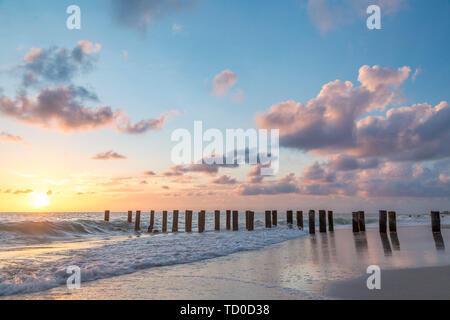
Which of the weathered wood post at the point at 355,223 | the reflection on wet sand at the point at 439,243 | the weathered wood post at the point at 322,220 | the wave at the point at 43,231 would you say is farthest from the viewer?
the weathered wood post at the point at 322,220

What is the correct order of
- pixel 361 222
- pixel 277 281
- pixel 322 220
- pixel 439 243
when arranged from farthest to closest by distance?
pixel 322 220 → pixel 361 222 → pixel 439 243 → pixel 277 281

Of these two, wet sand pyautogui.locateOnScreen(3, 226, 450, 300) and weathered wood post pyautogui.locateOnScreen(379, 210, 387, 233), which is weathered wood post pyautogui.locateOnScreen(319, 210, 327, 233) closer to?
weathered wood post pyautogui.locateOnScreen(379, 210, 387, 233)

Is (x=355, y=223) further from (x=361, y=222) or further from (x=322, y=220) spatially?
(x=322, y=220)

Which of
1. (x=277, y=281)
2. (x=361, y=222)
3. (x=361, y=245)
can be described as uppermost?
(x=277, y=281)

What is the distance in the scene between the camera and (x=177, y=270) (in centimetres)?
757

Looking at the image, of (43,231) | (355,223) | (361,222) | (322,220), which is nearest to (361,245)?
(355,223)

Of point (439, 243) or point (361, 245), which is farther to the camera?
point (439, 243)

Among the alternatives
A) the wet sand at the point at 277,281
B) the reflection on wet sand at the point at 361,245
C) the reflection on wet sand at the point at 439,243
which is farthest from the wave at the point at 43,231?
the reflection on wet sand at the point at 439,243

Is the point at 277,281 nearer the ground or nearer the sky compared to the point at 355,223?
nearer the sky

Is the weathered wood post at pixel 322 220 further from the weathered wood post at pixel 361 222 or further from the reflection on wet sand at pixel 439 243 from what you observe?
the reflection on wet sand at pixel 439 243

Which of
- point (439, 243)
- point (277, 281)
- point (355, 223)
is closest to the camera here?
point (277, 281)

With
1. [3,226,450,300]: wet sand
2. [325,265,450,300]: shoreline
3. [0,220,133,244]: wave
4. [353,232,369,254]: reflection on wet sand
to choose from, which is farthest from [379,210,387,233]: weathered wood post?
[0,220,133,244]: wave
